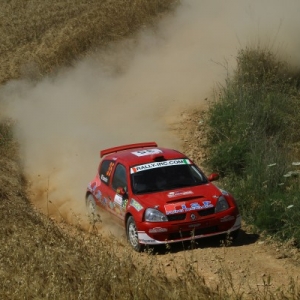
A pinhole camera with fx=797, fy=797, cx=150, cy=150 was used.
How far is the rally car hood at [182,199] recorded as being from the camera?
12.9m

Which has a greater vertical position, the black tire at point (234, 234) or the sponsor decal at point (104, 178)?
the sponsor decal at point (104, 178)

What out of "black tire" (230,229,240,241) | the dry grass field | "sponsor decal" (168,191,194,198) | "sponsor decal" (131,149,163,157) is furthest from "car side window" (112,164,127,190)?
"black tire" (230,229,240,241)

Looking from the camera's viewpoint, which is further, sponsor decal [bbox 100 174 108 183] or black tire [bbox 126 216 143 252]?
sponsor decal [bbox 100 174 108 183]

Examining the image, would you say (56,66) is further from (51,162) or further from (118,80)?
(51,162)

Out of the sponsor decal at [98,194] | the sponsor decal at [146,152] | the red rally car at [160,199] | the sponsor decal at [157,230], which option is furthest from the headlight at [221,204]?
the sponsor decal at [98,194]

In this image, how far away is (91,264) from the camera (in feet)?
30.8

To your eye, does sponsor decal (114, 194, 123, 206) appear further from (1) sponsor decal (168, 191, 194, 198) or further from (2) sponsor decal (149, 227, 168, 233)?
(2) sponsor decal (149, 227, 168, 233)

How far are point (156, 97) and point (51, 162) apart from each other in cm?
424

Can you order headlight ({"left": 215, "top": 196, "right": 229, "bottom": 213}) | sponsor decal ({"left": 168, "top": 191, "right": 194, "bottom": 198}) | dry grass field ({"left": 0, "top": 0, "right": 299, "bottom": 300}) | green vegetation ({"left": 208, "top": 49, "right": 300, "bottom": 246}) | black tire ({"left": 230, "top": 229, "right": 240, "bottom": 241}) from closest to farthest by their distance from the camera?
dry grass field ({"left": 0, "top": 0, "right": 299, "bottom": 300}) → headlight ({"left": 215, "top": 196, "right": 229, "bottom": 213}) → sponsor decal ({"left": 168, "top": 191, "right": 194, "bottom": 198}) → black tire ({"left": 230, "top": 229, "right": 240, "bottom": 241}) → green vegetation ({"left": 208, "top": 49, "right": 300, "bottom": 246})

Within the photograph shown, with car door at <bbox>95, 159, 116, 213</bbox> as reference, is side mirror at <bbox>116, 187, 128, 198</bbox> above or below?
above

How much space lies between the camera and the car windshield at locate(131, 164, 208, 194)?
13805 mm

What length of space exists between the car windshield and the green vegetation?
1.40 metres

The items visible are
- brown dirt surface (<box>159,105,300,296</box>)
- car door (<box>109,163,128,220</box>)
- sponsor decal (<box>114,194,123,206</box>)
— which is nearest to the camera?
brown dirt surface (<box>159,105,300,296</box>)

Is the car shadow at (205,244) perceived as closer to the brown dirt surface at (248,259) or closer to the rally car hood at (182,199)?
the brown dirt surface at (248,259)
